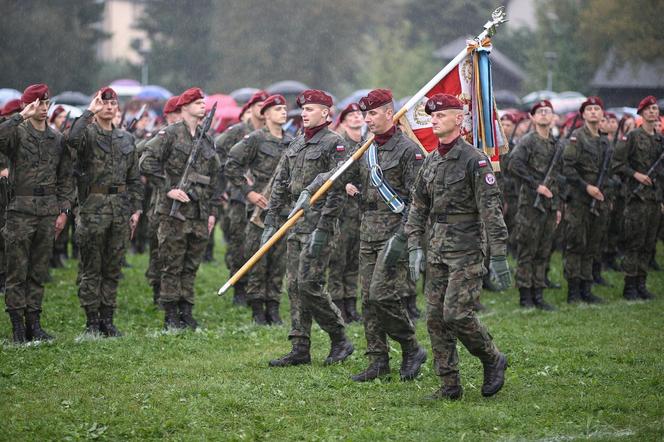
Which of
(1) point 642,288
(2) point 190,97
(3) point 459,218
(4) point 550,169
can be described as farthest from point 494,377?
(1) point 642,288

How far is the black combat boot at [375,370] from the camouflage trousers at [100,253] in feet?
11.3

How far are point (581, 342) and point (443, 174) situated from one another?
370 cm

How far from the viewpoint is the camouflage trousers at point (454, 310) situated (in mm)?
8219

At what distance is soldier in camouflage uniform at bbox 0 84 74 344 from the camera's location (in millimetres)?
10766

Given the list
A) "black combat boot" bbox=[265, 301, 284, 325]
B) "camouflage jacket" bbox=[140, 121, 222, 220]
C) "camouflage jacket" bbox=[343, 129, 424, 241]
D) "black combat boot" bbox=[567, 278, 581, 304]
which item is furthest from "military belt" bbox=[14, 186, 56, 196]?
"black combat boot" bbox=[567, 278, 581, 304]

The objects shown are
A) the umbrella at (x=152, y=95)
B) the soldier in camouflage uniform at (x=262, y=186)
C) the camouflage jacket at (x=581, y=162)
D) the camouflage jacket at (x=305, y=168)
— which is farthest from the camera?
the umbrella at (x=152, y=95)

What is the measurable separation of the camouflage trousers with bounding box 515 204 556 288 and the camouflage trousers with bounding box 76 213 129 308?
5.44 metres

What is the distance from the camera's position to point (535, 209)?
13711 millimetres

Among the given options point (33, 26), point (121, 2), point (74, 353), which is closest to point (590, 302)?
point (74, 353)

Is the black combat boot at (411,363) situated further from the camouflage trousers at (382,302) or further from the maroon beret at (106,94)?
the maroon beret at (106,94)

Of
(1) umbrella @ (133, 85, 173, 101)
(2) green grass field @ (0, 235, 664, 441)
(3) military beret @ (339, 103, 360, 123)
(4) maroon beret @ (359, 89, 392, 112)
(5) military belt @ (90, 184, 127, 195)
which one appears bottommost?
(2) green grass field @ (0, 235, 664, 441)

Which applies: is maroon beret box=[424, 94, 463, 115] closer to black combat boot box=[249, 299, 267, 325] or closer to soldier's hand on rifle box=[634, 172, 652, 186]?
black combat boot box=[249, 299, 267, 325]

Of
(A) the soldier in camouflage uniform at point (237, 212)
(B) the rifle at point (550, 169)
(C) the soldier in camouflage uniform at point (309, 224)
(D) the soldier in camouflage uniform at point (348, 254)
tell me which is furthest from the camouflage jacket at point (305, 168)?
(B) the rifle at point (550, 169)

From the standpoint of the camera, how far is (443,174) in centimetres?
838
